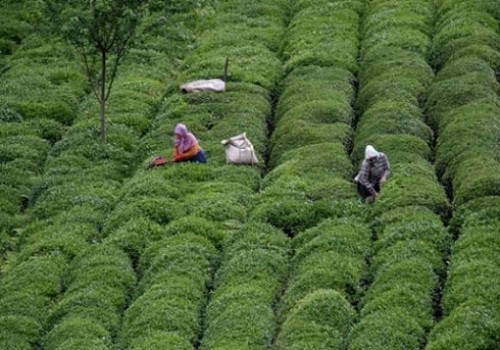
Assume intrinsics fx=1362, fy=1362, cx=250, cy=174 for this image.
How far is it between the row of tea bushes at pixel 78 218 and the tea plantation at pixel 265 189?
8 cm

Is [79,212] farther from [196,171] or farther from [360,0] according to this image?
[360,0]

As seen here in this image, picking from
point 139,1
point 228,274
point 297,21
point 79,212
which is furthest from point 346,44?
point 228,274

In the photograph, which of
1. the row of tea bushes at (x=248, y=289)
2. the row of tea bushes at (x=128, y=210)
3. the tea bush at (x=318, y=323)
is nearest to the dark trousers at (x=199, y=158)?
the row of tea bushes at (x=128, y=210)

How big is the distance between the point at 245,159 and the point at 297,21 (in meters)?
17.1

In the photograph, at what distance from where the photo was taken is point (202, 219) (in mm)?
41094

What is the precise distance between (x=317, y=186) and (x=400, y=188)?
9.44ft

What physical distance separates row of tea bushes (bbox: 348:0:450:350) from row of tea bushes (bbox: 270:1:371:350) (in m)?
0.64

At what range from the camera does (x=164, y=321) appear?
34.6 meters

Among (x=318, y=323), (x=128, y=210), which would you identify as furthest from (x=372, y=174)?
(x=318, y=323)

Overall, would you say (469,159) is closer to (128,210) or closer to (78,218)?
(128,210)

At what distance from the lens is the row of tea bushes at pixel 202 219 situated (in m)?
34.6

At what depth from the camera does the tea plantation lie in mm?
34500

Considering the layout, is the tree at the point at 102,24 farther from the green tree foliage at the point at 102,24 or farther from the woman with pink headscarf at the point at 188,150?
the woman with pink headscarf at the point at 188,150

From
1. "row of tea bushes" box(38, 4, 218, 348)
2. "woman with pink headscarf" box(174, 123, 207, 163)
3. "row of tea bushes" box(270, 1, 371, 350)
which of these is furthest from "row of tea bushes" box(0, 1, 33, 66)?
"woman with pink headscarf" box(174, 123, 207, 163)
